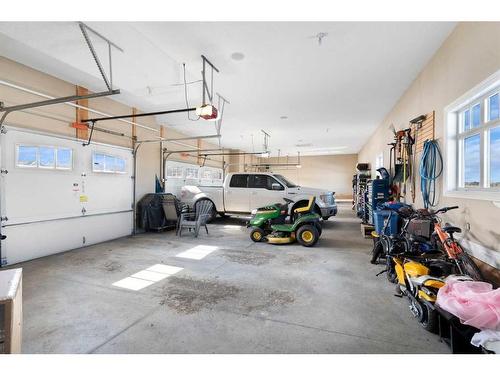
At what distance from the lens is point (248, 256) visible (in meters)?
4.47

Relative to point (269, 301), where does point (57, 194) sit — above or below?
above

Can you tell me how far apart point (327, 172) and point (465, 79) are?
13.8 metres

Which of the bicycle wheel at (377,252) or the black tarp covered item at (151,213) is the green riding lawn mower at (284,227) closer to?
the bicycle wheel at (377,252)

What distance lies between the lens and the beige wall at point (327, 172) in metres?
16.0

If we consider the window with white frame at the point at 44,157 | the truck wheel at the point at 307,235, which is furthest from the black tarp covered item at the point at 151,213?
the truck wheel at the point at 307,235

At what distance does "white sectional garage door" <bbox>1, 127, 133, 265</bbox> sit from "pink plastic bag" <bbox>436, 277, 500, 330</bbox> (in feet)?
19.1

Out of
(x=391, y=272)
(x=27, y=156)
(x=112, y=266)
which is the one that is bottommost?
(x=112, y=266)

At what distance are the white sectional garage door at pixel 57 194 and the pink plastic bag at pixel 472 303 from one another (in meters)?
5.82

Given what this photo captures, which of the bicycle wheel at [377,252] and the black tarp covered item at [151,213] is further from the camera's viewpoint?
the black tarp covered item at [151,213]

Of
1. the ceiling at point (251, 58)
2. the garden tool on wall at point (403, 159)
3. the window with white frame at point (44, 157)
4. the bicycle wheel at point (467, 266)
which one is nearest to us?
the bicycle wheel at point (467, 266)

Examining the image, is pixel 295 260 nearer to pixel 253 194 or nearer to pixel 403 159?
pixel 403 159

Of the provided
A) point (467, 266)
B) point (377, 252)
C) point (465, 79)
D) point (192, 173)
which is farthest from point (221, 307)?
point (192, 173)

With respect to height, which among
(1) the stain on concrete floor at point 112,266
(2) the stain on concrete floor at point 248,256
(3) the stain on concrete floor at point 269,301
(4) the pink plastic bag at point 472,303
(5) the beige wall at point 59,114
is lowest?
(1) the stain on concrete floor at point 112,266
